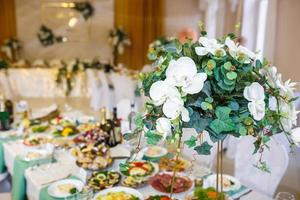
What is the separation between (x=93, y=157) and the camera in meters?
2.13

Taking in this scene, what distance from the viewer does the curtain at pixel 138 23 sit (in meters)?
7.29

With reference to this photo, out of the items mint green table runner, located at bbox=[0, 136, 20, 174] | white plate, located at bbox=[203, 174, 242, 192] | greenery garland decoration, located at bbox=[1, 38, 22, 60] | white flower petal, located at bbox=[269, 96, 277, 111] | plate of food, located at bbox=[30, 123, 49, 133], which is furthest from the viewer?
greenery garland decoration, located at bbox=[1, 38, 22, 60]

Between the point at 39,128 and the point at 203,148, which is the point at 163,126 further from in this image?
the point at 39,128

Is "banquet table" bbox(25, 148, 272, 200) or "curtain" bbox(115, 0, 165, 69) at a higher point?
"curtain" bbox(115, 0, 165, 69)

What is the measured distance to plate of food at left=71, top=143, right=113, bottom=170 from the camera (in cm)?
208

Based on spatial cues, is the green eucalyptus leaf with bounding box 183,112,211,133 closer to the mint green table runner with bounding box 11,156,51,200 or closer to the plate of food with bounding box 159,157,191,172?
the plate of food with bounding box 159,157,191,172

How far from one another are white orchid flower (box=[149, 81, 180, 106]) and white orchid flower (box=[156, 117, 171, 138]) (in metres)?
0.05

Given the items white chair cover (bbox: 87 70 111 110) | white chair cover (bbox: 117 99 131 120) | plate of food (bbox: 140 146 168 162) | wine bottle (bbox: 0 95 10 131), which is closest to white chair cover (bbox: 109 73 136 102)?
white chair cover (bbox: 87 70 111 110)

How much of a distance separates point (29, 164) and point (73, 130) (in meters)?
0.65

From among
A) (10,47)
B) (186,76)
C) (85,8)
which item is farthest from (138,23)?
(186,76)

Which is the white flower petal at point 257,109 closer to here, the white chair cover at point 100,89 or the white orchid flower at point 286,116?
the white orchid flower at point 286,116

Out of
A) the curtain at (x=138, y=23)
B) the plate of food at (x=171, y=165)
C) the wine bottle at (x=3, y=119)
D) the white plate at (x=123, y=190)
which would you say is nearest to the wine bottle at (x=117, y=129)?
the plate of food at (x=171, y=165)

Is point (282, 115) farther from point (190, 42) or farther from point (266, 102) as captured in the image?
point (190, 42)

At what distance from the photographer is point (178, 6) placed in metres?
7.42
